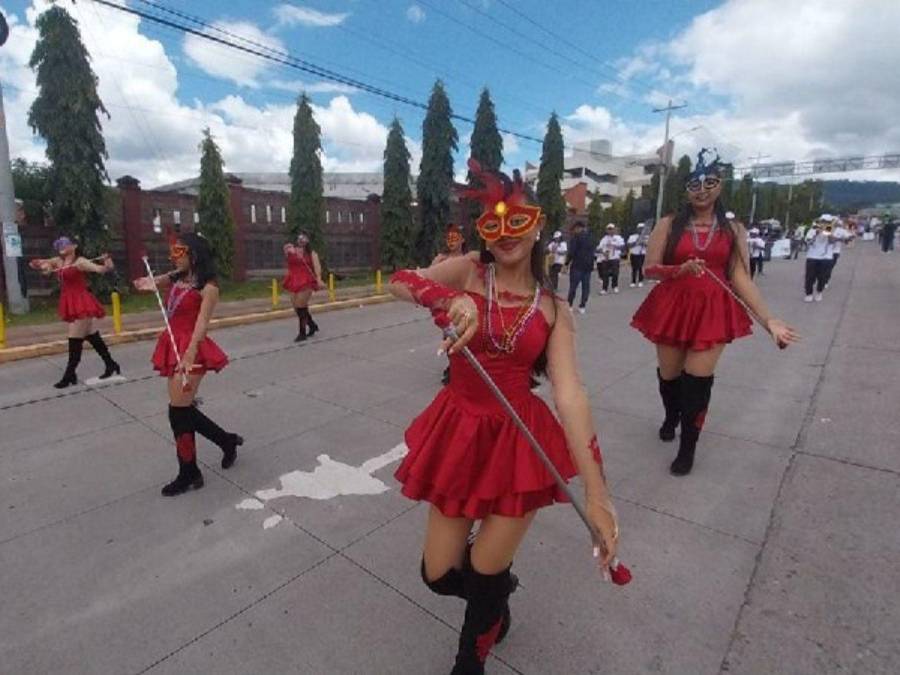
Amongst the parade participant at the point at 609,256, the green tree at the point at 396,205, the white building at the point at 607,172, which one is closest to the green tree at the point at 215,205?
the green tree at the point at 396,205

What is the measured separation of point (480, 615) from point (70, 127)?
1529 centimetres

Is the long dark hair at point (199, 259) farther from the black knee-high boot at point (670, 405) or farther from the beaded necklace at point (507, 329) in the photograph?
the black knee-high boot at point (670, 405)

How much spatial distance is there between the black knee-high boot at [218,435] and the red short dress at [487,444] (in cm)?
238

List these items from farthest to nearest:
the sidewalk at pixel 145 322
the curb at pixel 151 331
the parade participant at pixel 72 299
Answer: the sidewalk at pixel 145 322 < the curb at pixel 151 331 < the parade participant at pixel 72 299

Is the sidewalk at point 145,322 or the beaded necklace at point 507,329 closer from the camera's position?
the beaded necklace at point 507,329

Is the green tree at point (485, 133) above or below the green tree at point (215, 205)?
above

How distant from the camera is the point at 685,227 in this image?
379 cm

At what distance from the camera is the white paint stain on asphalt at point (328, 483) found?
3.57 meters

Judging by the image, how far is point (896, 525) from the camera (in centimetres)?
309

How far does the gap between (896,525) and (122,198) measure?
16932 mm

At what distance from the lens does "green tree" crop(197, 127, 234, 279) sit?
16.1 m

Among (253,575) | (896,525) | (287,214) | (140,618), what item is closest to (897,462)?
(896,525)

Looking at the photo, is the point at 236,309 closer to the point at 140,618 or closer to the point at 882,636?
the point at 140,618

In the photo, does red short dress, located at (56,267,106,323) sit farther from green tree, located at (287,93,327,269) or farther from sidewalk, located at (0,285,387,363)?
green tree, located at (287,93,327,269)
